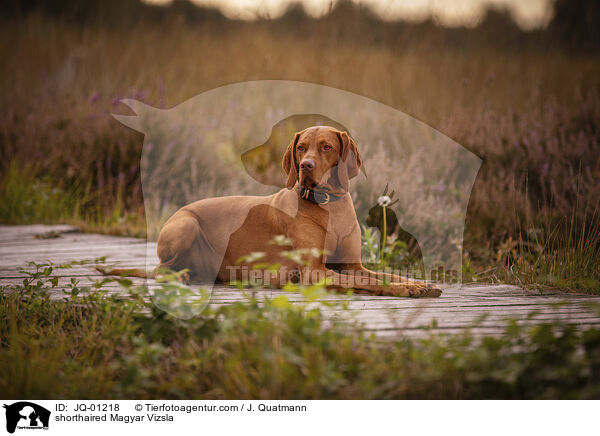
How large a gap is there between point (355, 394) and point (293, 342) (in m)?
0.32

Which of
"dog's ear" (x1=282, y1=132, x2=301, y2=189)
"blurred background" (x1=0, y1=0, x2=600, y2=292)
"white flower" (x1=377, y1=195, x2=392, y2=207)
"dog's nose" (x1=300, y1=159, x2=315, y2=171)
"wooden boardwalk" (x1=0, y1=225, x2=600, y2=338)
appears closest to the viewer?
"wooden boardwalk" (x1=0, y1=225, x2=600, y2=338)

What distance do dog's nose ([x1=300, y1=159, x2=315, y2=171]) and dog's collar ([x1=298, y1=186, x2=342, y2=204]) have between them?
16 cm

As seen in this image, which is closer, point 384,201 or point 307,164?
point 307,164

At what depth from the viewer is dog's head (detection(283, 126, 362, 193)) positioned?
2828 millimetres

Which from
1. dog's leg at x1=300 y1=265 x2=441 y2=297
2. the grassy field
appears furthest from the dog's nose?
the grassy field

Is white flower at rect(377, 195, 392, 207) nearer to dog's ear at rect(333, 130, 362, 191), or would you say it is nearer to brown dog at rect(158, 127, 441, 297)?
brown dog at rect(158, 127, 441, 297)

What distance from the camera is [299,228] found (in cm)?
301

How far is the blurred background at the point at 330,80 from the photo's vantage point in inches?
180

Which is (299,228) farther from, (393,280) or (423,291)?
(423,291)

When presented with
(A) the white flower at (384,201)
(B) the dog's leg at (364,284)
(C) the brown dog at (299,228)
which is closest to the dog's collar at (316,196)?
(C) the brown dog at (299,228)

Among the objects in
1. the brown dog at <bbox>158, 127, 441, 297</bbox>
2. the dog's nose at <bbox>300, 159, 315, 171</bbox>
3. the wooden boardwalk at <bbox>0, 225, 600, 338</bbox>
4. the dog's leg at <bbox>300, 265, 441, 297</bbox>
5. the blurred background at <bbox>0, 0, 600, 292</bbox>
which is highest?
the blurred background at <bbox>0, 0, 600, 292</bbox>
